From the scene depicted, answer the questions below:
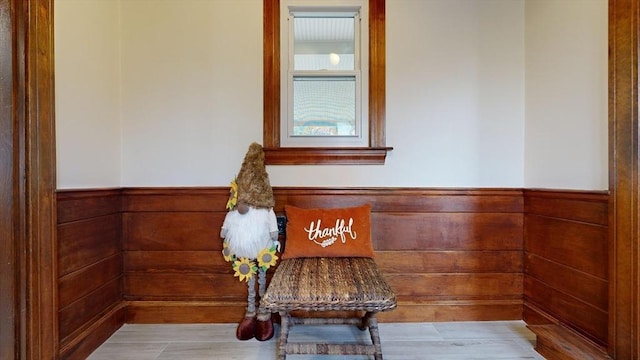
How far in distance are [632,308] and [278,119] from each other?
1.96 meters

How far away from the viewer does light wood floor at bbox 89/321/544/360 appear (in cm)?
170

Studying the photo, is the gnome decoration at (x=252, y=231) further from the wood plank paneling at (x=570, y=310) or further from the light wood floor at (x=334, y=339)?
the wood plank paneling at (x=570, y=310)

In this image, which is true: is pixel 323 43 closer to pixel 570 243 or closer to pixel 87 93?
pixel 87 93

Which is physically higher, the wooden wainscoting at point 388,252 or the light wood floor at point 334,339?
the wooden wainscoting at point 388,252

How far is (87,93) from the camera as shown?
1758 millimetres

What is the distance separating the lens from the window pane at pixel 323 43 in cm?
213

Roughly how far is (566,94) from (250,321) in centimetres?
215

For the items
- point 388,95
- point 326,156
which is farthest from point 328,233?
point 388,95

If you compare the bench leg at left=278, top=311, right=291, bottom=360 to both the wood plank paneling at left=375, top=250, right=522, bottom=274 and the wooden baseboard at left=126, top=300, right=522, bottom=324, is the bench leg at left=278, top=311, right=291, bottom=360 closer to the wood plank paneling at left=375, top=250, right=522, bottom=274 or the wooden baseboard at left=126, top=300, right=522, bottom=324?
the wooden baseboard at left=126, top=300, right=522, bottom=324

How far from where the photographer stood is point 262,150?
1.94 metres

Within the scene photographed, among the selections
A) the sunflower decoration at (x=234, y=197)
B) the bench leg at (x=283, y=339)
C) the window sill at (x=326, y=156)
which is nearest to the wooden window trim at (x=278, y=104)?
the window sill at (x=326, y=156)

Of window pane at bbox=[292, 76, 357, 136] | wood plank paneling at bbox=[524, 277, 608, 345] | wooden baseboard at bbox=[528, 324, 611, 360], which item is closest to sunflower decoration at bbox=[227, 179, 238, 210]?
window pane at bbox=[292, 76, 357, 136]

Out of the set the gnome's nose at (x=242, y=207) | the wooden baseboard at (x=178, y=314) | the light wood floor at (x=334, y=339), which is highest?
the gnome's nose at (x=242, y=207)

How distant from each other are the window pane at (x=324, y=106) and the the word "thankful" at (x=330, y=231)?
596mm
